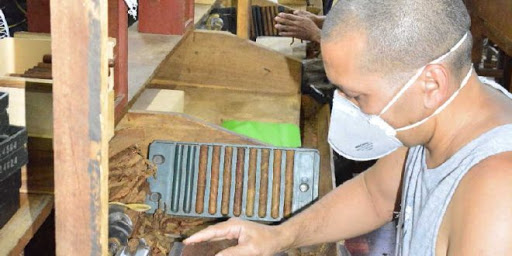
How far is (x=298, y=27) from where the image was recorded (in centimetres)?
388

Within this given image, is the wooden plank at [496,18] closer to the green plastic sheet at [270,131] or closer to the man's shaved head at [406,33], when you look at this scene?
the green plastic sheet at [270,131]

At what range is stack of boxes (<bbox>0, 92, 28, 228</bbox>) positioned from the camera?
1.60 meters

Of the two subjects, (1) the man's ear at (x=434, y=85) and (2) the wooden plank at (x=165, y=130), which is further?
(2) the wooden plank at (x=165, y=130)

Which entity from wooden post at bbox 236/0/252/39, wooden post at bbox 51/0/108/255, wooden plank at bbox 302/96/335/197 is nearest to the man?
wooden post at bbox 51/0/108/255

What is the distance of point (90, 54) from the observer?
105cm

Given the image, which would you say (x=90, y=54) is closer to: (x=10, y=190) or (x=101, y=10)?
(x=101, y=10)

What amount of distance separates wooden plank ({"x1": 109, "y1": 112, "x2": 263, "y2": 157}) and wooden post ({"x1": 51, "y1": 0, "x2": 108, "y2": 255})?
123cm

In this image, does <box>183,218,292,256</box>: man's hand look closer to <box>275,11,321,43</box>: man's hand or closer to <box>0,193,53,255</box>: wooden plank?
<box>0,193,53,255</box>: wooden plank

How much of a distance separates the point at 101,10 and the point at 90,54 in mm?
69

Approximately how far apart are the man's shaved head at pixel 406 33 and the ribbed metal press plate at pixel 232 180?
3.90 ft

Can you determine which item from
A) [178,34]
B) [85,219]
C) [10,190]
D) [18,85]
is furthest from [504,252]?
[178,34]

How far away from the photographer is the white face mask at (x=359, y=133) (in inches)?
58.3

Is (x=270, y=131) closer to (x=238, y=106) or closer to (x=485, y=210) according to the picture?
(x=238, y=106)

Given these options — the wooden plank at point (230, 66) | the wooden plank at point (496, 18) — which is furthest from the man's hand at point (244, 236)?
the wooden plank at point (496, 18)
